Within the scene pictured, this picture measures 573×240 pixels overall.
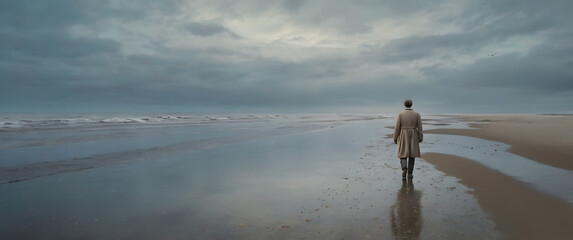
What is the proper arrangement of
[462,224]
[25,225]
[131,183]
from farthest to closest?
[131,183] → [25,225] → [462,224]

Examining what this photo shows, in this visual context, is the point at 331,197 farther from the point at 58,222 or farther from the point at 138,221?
the point at 58,222

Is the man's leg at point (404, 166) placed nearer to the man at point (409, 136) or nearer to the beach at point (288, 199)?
the man at point (409, 136)

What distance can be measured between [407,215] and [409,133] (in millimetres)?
3620

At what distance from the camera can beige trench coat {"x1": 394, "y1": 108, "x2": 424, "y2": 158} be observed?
8.31 metres

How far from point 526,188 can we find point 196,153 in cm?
1215

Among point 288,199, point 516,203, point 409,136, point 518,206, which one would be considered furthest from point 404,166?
point 288,199

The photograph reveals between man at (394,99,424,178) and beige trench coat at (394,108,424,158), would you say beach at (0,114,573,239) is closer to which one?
man at (394,99,424,178)

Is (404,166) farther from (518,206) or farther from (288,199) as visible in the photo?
(288,199)

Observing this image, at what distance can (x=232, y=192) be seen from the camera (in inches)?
286

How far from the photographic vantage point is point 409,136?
333 inches

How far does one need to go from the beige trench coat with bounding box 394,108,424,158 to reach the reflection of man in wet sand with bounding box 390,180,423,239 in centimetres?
150

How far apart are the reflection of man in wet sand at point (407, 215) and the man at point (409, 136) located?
134cm

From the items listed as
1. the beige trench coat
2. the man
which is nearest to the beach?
the man

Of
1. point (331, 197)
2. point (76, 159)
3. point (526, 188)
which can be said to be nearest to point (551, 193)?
point (526, 188)
